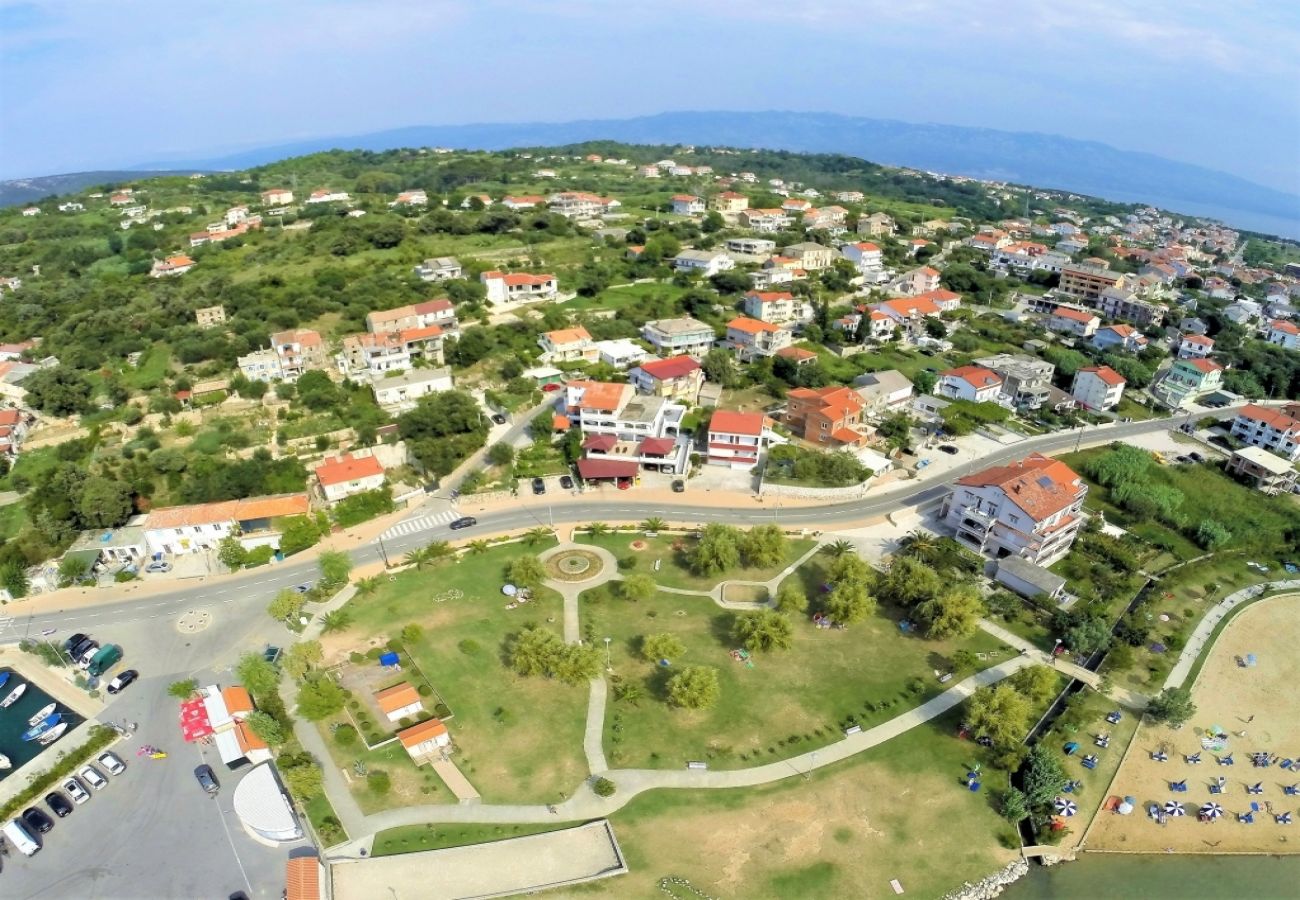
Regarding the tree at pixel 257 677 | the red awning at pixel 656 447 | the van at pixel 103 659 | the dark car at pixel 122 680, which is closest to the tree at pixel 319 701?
the tree at pixel 257 677

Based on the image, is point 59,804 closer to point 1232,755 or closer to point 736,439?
point 736,439

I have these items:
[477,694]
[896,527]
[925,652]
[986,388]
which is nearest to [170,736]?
[477,694]

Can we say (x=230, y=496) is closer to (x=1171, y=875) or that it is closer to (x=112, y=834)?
(x=112, y=834)

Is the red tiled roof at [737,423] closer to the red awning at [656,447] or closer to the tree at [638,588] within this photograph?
the red awning at [656,447]

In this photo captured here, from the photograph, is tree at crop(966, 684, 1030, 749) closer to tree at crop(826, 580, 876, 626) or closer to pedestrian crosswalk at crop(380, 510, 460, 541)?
tree at crop(826, 580, 876, 626)

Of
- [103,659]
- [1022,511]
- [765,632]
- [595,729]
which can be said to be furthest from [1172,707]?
[103,659]

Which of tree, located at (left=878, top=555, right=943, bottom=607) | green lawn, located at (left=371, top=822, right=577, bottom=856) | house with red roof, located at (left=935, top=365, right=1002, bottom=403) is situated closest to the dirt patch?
tree, located at (left=878, top=555, right=943, bottom=607)

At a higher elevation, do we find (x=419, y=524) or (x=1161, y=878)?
(x=419, y=524)
